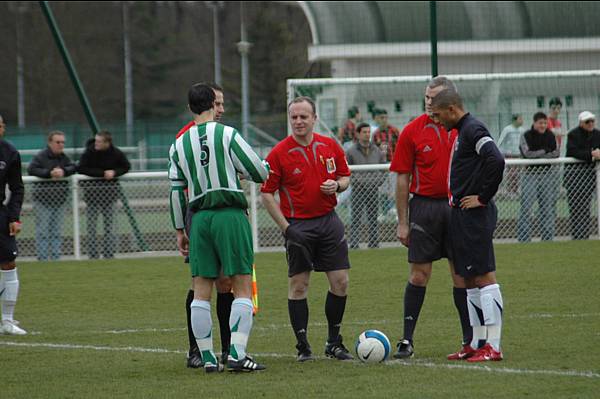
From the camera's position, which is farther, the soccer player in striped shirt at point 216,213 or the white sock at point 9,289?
the white sock at point 9,289

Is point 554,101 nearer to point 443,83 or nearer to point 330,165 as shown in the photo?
point 330,165

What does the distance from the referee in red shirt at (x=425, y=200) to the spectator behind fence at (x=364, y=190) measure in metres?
8.97

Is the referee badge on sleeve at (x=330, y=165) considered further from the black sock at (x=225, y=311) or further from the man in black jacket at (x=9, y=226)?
the man in black jacket at (x=9, y=226)

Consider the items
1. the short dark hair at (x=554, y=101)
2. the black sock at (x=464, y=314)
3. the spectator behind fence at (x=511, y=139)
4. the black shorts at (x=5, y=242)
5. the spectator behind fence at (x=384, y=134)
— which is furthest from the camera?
the short dark hair at (x=554, y=101)

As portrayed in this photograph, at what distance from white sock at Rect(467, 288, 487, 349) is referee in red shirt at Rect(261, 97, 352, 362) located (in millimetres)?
948

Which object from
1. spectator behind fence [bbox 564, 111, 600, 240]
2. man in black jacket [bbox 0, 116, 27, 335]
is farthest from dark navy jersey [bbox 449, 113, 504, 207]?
spectator behind fence [bbox 564, 111, 600, 240]

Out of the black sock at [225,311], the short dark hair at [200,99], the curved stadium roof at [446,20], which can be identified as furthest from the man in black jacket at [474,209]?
the curved stadium roof at [446,20]

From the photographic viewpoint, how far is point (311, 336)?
32.4 ft

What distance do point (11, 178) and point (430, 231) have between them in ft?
14.5

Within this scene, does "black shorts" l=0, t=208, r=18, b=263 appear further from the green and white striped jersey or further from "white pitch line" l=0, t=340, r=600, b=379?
the green and white striped jersey

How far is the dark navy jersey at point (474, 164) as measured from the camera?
7977 millimetres

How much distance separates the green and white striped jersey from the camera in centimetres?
799

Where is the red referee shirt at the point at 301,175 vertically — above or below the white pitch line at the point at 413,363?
above

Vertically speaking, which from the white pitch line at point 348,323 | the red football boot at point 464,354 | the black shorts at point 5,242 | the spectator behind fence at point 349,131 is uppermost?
the spectator behind fence at point 349,131
